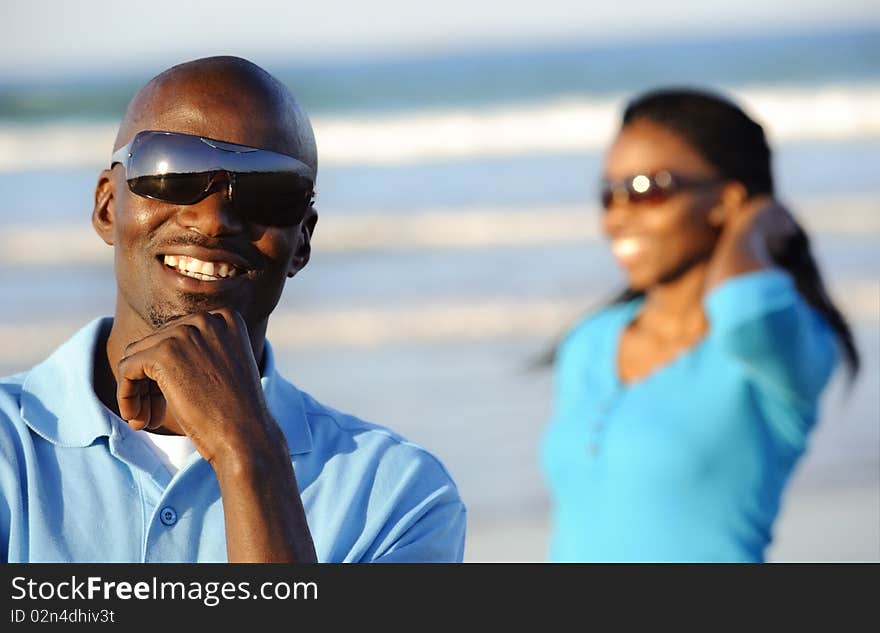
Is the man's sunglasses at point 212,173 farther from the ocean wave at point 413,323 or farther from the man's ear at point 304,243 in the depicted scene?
the ocean wave at point 413,323

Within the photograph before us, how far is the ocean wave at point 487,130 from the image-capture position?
18609mm

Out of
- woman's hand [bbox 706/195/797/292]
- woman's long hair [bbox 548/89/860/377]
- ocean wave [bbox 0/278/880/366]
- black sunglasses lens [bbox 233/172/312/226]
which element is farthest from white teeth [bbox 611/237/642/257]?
ocean wave [bbox 0/278/880/366]

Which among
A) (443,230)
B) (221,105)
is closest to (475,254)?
(443,230)

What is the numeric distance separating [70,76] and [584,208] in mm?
17138

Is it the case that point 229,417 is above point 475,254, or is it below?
below

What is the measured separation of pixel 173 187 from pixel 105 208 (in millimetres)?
298

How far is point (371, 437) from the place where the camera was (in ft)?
8.84

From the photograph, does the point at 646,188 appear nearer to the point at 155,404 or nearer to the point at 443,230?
the point at 155,404

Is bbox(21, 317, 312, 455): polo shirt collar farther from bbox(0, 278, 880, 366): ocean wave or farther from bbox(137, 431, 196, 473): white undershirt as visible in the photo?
bbox(0, 278, 880, 366): ocean wave

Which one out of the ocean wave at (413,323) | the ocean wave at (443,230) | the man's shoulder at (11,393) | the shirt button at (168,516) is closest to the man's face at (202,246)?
the man's shoulder at (11,393)

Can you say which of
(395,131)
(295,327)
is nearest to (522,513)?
(295,327)

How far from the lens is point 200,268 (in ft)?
8.48

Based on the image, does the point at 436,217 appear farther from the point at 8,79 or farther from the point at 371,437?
the point at 8,79

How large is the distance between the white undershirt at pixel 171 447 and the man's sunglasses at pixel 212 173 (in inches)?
16.6
